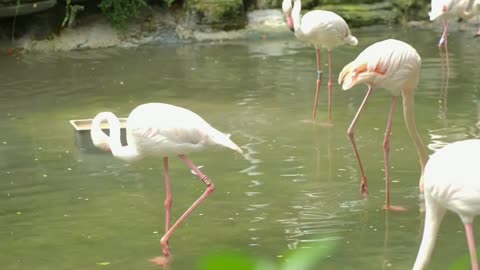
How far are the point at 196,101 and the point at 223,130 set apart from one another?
50.0 inches

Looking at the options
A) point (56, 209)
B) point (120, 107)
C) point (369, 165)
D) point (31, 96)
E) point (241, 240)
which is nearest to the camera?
point (241, 240)

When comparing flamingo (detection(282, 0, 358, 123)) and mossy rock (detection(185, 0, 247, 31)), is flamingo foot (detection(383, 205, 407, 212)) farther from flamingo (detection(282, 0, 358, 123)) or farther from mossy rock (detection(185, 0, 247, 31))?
mossy rock (detection(185, 0, 247, 31))

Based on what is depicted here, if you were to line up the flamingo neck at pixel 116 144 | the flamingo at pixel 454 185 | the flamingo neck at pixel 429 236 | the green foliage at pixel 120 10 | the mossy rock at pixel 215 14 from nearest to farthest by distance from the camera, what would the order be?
the flamingo at pixel 454 185, the flamingo neck at pixel 429 236, the flamingo neck at pixel 116 144, the green foliage at pixel 120 10, the mossy rock at pixel 215 14

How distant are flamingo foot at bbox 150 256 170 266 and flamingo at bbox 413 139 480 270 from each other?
4.55 feet

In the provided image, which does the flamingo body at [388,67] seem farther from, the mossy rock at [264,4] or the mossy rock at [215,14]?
the mossy rock at [264,4]

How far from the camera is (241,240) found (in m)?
4.30

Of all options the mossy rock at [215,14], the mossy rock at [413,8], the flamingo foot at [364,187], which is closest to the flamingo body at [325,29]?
the flamingo foot at [364,187]

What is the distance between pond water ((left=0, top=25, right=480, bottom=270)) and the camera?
4242 mm

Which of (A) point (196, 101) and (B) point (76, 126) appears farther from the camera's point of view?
(A) point (196, 101)

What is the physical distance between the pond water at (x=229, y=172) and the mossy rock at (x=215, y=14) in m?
2.25

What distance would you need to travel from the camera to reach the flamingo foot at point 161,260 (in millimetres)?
4031

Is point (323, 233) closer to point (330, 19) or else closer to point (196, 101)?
point (330, 19)

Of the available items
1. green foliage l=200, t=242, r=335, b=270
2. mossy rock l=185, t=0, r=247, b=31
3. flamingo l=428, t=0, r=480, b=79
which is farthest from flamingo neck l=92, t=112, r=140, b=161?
mossy rock l=185, t=0, r=247, b=31

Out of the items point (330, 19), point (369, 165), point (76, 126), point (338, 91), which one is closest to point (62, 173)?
point (76, 126)
